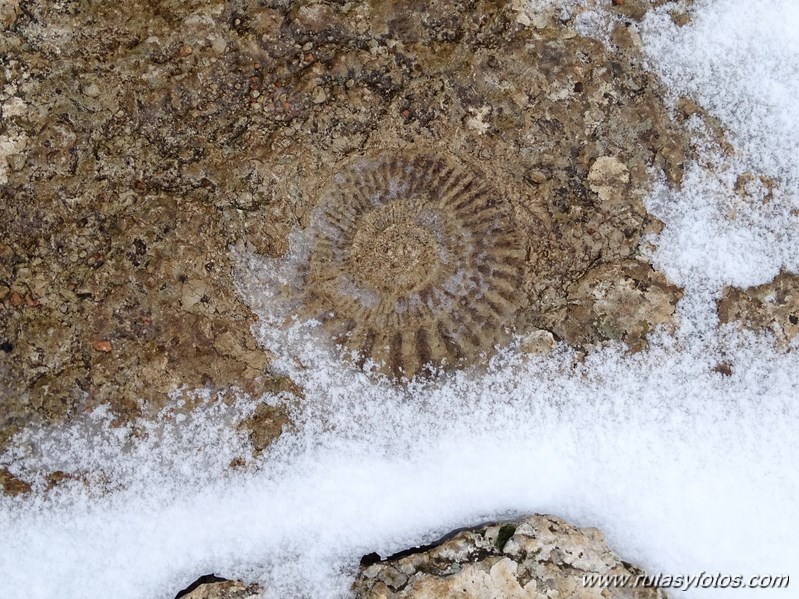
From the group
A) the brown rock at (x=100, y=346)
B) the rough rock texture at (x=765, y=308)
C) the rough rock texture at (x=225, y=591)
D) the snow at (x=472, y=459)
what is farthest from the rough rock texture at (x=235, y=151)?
the rough rock texture at (x=225, y=591)

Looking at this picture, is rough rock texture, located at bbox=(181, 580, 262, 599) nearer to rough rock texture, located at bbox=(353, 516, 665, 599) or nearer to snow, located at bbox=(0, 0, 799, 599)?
snow, located at bbox=(0, 0, 799, 599)

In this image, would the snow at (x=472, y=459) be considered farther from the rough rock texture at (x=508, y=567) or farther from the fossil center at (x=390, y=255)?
the fossil center at (x=390, y=255)

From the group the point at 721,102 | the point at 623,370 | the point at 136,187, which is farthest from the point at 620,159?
the point at 136,187

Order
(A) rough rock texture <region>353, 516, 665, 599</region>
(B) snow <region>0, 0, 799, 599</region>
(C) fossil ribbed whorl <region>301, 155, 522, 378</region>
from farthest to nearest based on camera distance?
1. (C) fossil ribbed whorl <region>301, 155, 522, 378</region>
2. (B) snow <region>0, 0, 799, 599</region>
3. (A) rough rock texture <region>353, 516, 665, 599</region>

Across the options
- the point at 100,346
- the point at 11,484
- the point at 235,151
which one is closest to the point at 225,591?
the point at 11,484

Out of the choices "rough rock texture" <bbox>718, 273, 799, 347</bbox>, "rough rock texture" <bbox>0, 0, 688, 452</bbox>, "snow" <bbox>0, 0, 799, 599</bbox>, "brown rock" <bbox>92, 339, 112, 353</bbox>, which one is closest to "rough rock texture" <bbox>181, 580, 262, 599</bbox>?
"snow" <bbox>0, 0, 799, 599</bbox>

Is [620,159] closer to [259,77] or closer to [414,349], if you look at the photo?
[414,349]

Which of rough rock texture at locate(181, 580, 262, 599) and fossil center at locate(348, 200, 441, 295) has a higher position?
fossil center at locate(348, 200, 441, 295)
